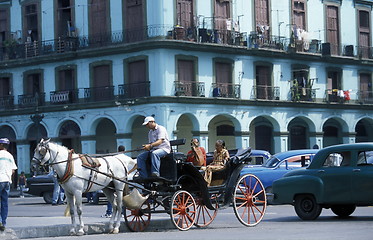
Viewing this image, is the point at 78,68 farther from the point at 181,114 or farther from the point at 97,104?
the point at 181,114

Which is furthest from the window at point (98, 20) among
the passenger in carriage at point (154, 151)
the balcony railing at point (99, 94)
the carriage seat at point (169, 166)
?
the carriage seat at point (169, 166)

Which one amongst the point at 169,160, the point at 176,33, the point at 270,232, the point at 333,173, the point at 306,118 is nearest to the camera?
the point at 270,232

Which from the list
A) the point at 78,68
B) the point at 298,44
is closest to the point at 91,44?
the point at 78,68

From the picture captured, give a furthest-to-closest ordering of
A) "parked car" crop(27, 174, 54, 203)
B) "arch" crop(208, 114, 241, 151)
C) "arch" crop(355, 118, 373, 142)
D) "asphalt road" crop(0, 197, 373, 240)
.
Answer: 1. "arch" crop(355, 118, 373, 142)
2. "arch" crop(208, 114, 241, 151)
3. "parked car" crop(27, 174, 54, 203)
4. "asphalt road" crop(0, 197, 373, 240)

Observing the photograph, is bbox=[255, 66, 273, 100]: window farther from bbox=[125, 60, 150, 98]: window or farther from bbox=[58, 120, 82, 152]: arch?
bbox=[58, 120, 82, 152]: arch

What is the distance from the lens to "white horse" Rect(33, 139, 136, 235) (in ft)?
56.3

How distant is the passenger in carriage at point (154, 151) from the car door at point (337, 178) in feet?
13.0

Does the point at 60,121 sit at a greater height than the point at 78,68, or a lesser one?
lesser

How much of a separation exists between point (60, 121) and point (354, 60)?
59.9 ft

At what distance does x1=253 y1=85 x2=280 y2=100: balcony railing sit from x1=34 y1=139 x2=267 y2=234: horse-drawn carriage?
29.4 meters

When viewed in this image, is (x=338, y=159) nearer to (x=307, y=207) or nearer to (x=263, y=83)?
(x=307, y=207)

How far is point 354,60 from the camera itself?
52.7 meters

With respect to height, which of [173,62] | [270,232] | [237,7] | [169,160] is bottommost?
[270,232]

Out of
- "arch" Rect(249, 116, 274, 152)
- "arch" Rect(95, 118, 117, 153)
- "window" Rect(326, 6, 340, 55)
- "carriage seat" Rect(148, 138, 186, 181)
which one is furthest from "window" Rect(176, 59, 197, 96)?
"carriage seat" Rect(148, 138, 186, 181)
